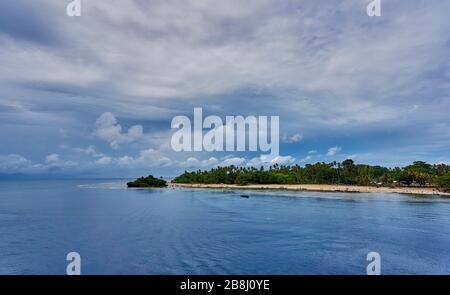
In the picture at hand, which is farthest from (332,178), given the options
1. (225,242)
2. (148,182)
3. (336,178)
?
(225,242)

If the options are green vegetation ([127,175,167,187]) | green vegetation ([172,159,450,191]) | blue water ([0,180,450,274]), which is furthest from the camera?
green vegetation ([127,175,167,187])

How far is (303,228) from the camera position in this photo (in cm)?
5141

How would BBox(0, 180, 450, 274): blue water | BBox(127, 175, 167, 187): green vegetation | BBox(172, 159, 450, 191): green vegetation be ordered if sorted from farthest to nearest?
BBox(127, 175, 167, 187): green vegetation → BBox(172, 159, 450, 191): green vegetation → BBox(0, 180, 450, 274): blue water

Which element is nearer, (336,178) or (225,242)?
(225,242)

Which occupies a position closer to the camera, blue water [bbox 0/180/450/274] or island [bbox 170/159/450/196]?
blue water [bbox 0/180/450/274]

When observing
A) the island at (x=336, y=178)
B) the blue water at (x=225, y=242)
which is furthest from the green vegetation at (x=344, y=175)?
the blue water at (x=225, y=242)

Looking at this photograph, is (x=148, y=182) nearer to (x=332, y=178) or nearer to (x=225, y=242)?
(x=332, y=178)

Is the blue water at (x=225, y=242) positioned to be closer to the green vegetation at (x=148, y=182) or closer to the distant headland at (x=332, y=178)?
the distant headland at (x=332, y=178)

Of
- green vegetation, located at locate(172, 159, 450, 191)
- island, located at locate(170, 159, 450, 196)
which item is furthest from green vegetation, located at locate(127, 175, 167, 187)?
green vegetation, located at locate(172, 159, 450, 191)

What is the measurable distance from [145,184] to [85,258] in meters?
144

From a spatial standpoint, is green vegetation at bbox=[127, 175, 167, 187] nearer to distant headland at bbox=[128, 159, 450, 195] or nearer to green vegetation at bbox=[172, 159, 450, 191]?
distant headland at bbox=[128, 159, 450, 195]
